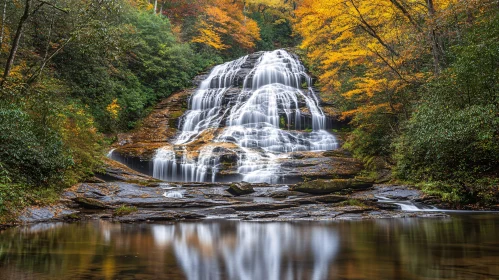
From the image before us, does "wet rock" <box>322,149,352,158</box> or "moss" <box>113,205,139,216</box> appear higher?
"wet rock" <box>322,149,352,158</box>

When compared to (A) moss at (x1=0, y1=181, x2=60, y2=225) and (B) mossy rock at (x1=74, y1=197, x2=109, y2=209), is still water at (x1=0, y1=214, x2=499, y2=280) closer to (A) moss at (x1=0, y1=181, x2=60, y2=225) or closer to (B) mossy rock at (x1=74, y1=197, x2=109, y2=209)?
(A) moss at (x1=0, y1=181, x2=60, y2=225)

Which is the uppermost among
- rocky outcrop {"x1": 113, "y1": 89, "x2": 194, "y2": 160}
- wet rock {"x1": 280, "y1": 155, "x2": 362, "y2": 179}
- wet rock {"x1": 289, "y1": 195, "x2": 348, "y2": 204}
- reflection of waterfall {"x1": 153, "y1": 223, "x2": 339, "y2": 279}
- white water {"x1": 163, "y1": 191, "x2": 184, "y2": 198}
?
rocky outcrop {"x1": 113, "y1": 89, "x2": 194, "y2": 160}

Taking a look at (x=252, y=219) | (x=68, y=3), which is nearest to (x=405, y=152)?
(x=252, y=219)

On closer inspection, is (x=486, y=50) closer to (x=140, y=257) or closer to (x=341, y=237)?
(x=341, y=237)

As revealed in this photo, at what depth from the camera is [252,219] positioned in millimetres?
9680

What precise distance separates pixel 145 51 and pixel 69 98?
35.4 feet

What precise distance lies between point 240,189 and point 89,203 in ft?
16.7

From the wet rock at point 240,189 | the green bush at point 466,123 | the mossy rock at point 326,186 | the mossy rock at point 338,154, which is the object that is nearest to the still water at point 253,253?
the green bush at point 466,123

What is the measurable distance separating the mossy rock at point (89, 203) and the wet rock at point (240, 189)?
4.43 metres

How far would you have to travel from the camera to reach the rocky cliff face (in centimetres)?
1650

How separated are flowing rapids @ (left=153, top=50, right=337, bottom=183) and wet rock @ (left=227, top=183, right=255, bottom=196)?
279 cm

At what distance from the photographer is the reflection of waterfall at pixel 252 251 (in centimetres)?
367

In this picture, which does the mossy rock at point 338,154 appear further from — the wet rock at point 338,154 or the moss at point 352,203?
the moss at point 352,203

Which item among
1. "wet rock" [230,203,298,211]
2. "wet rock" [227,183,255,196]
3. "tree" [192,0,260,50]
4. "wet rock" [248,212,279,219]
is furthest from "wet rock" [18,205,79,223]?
"tree" [192,0,260,50]
